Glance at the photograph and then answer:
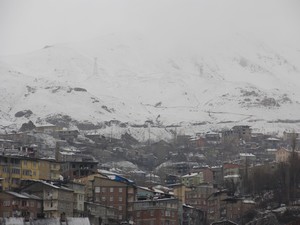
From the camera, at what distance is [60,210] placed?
2916 inches

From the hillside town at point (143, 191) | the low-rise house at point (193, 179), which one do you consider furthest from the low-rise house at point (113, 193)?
the low-rise house at point (193, 179)

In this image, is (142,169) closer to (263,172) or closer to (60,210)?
(263,172)

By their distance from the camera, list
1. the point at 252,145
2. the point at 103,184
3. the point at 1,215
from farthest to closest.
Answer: the point at 252,145, the point at 103,184, the point at 1,215

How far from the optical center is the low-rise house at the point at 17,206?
224 ft

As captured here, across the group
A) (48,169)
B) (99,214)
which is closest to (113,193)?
(48,169)

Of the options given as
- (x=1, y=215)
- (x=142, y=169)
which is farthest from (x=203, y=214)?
(x=142, y=169)

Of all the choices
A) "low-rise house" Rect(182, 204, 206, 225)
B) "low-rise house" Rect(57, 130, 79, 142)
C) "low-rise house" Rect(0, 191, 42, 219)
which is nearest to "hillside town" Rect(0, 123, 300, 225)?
"low-rise house" Rect(0, 191, 42, 219)

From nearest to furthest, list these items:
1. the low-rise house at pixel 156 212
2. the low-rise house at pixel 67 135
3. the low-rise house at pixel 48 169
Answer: the low-rise house at pixel 156 212, the low-rise house at pixel 48 169, the low-rise house at pixel 67 135

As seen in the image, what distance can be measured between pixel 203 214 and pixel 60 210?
28.0 m

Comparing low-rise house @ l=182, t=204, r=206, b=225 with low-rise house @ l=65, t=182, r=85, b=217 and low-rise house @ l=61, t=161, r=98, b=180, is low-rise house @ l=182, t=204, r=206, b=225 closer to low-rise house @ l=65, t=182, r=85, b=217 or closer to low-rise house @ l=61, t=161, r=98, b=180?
low-rise house @ l=61, t=161, r=98, b=180

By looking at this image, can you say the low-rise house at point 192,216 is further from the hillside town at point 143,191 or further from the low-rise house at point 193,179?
the low-rise house at point 193,179

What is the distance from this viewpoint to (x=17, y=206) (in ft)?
227

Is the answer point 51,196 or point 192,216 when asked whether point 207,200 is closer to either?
point 192,216

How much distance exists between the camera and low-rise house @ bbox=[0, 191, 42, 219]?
68125 mm
